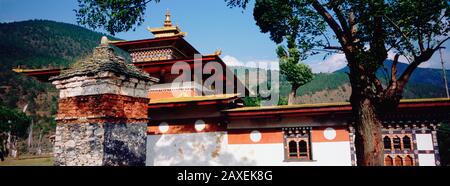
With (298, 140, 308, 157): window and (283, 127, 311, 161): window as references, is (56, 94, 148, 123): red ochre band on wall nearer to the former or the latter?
(283, 127, 311, 161): window

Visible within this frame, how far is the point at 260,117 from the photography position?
35.3ft

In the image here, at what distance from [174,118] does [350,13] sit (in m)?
7.37

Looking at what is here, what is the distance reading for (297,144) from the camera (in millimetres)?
10609

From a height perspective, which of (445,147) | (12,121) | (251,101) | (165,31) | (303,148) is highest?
(165,31)


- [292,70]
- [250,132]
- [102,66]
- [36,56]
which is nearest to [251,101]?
[292,70]

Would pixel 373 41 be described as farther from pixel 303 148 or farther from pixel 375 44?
pixel 303 148

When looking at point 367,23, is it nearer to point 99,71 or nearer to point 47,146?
point 99,71

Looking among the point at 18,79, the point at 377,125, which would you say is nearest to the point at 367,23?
the point at 377,125

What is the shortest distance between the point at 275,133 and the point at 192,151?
3239 mm

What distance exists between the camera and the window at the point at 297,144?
34.7ft

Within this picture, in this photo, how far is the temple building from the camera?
9906mm

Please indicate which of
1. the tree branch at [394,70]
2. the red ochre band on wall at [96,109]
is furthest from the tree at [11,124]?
the tree branch at [394,70]

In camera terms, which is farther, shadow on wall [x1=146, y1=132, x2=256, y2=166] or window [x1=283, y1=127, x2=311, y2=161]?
shadow on wall [x1=146, y1=132, x2=256, y2=166]

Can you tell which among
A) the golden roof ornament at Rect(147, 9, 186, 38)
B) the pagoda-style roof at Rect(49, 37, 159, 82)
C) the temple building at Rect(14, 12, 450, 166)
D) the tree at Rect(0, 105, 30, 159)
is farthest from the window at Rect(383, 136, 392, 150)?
Answer: the tree at Rect(0, 105, 30, 159)
